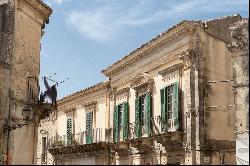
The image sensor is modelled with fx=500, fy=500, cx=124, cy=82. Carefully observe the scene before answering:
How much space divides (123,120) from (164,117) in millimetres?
4477

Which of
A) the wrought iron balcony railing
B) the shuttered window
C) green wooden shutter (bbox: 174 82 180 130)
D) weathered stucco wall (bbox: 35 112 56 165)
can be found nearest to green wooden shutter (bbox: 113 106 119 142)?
the wrought iron balcony railing

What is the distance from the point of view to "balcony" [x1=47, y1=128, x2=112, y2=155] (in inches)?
1070

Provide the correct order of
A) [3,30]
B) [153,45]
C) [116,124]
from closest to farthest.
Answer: [3,30] < [153,45] < [116,124]

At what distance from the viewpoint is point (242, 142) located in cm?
1531

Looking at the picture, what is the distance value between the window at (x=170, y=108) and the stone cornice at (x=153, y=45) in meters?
2.15

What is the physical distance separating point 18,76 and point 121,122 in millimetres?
7060

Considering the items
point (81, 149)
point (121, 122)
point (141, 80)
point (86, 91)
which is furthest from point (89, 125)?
point (141, 80)

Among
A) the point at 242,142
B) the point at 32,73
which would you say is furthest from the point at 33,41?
the point at 242,142

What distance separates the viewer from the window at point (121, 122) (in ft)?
79.9

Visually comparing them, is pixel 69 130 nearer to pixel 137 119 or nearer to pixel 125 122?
pixel 125 122

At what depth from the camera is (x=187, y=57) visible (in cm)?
1997

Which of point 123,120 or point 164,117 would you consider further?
point 123,120

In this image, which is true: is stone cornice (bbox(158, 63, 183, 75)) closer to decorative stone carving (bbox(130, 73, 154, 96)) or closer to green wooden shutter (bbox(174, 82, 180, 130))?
green wooden shutter (bbox(174, 82, 180, 130))

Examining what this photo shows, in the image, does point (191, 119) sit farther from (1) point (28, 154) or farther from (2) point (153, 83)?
(1) point (28, 154)
